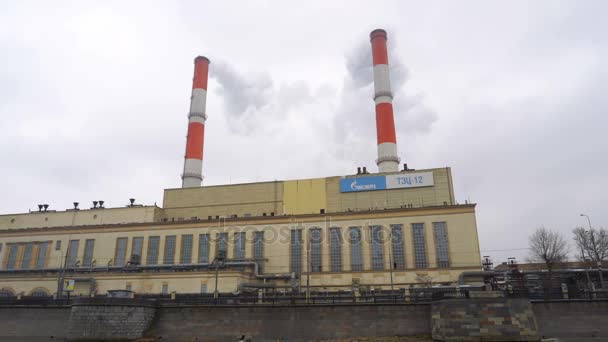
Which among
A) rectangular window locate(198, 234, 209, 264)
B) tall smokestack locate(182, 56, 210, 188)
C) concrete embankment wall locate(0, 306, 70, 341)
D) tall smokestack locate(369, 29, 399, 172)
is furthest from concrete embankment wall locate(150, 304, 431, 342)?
tall smokestack locate(182, 56, 210, 188)

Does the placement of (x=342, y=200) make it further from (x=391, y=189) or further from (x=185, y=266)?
(x=185, y=266)

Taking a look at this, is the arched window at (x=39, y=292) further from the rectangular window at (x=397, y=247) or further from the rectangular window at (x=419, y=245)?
the rectangular window at (x=419, y=245)

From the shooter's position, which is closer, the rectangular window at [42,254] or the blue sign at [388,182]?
the blue sign at [388,182]

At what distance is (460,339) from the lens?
102ft

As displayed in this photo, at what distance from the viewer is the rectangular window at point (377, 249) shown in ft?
186

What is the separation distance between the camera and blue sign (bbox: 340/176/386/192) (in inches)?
2502

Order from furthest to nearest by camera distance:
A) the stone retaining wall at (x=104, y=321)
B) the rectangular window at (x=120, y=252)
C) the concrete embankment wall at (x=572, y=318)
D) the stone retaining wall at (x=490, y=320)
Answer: the rectangular window at (x=120, y=252)
the stone retaining wall at (x=104, y=321)
the concrete embankment wall at (x=572, y=318)
the stone retaining wall at (x=490, y=320)

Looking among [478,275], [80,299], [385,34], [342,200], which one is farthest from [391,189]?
[80,299]

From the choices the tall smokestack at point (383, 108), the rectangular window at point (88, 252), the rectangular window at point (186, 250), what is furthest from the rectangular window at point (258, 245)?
the rectangular window at point (88, 252)

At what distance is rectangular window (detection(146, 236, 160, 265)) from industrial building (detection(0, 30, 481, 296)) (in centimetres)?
15

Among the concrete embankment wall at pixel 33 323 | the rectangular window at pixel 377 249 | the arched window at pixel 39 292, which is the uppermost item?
the rectangular window at pixel 377 249

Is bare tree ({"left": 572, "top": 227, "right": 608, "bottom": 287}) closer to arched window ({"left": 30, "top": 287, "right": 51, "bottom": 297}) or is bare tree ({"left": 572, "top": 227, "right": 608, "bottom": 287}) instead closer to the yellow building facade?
the yellow building facade

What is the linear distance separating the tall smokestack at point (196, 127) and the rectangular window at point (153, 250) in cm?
1149

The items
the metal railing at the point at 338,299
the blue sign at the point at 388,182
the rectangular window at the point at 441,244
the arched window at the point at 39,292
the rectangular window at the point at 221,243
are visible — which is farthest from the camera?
the blue sign at the point at 388,182
